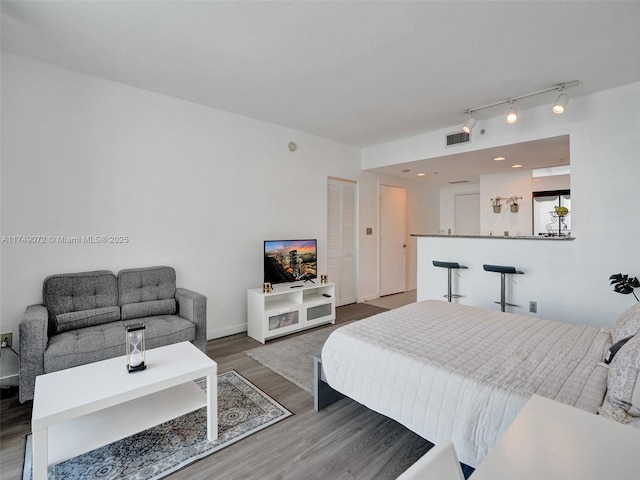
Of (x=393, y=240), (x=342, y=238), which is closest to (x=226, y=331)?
(x=342, y=238)

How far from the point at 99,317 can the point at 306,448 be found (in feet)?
6.99

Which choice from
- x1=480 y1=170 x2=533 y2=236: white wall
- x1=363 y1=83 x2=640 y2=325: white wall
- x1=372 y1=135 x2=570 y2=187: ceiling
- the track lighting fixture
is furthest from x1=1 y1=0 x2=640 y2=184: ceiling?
x1=480 y1=170 x2=533 y2=236: white wall

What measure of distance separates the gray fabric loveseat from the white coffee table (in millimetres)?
460

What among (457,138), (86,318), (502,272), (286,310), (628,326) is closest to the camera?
(628,326)

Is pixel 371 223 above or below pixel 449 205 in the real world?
below

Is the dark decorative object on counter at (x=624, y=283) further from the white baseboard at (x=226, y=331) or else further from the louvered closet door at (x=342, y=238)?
the white baseboard at (x=226, y=331)

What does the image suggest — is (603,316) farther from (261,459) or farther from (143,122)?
(143,122)

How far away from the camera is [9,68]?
103 inches

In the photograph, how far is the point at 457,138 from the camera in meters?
4.25

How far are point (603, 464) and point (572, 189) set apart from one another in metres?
3.55

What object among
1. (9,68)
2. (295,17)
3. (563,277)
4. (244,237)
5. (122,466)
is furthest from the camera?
(244,237)

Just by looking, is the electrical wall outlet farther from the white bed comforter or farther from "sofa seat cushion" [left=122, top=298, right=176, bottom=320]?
the white bed comforter

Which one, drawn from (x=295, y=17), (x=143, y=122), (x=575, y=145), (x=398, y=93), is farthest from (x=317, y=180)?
(x=575, y=145)

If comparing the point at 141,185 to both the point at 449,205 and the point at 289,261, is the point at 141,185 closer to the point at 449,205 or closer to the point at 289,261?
the point at 289,261
